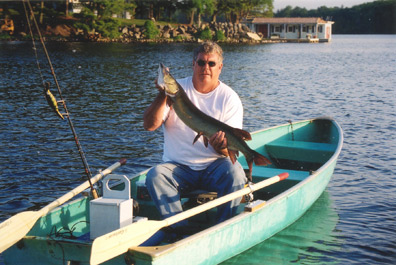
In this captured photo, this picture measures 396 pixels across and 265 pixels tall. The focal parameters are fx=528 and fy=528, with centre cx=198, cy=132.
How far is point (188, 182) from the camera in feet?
22.1

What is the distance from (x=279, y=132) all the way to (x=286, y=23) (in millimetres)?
123037

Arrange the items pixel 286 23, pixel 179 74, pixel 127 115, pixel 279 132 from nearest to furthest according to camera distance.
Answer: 1. pixel 279 132
2. pixel 127 115
3. pixel 179 74
4. pixel 286 23

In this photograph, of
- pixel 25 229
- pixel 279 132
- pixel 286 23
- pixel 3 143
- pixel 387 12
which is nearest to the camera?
pixel 25 229

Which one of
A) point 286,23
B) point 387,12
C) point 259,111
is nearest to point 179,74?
point 259,111

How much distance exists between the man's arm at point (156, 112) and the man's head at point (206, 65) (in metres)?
0.71

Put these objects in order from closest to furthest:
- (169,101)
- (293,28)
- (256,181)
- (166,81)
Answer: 1. (166,81)
2. (169,101)
3. (256,181)
4. (293,28)

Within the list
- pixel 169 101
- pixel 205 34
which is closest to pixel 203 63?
pixel 169 101

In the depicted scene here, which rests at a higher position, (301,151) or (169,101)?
(169,101)

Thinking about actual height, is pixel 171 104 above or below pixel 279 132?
above

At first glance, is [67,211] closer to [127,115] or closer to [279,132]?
[279,132]

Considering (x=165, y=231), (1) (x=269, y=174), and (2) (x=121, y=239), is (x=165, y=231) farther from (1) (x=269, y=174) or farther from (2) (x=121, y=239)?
(1) (x=269, y=174)

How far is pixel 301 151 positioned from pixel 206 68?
16.4ft

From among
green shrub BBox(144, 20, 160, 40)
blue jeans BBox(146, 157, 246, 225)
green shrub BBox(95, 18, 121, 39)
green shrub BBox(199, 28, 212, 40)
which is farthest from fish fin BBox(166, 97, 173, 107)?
green shrub BBox(199, 28, 212, 40)

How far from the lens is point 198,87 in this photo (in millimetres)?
6723
